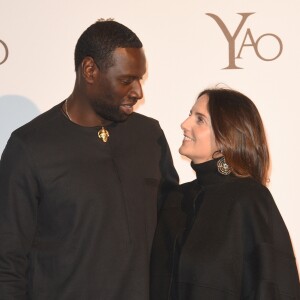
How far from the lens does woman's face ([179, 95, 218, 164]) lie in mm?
1974

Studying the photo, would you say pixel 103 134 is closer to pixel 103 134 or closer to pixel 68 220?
pixel 103 134

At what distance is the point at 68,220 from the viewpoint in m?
1.90

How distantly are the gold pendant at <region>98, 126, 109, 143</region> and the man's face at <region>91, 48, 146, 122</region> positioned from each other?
0.18ft

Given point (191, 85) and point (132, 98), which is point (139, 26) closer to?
point (191, 85)

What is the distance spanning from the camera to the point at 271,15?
2.42m

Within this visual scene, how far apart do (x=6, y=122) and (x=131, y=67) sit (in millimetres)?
808

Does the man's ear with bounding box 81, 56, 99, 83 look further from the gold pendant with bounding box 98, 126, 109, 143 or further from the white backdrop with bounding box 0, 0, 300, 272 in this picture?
the white backdrop with bounding box 0, 0, 300, 272

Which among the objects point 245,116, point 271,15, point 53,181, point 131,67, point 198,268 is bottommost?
point 198,268

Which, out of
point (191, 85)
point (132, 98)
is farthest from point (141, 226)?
point (191, 85)

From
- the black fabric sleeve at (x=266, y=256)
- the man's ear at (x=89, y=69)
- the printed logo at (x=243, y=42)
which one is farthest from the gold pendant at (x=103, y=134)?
the printed logo at (x=243, y=42)

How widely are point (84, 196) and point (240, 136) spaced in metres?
0.48

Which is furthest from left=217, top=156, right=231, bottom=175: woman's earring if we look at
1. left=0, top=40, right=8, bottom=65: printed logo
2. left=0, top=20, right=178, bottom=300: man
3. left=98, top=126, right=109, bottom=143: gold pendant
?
left=0, top=40, right=8, bottom=65: printed logo

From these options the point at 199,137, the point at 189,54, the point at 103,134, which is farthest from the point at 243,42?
the point at 103,134

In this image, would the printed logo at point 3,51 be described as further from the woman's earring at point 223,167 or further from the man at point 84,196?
the woman's earring at point 223,167
